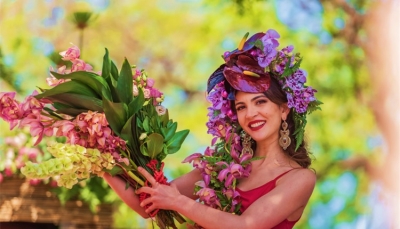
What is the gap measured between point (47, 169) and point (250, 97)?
31.8 inches

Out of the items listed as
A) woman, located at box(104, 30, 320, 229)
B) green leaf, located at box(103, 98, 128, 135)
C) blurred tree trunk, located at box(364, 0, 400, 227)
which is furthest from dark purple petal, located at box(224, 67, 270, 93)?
blurred tree trunk, located at box(364, 0, 400, 227)

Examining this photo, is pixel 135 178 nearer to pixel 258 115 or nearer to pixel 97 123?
pixel 97 123

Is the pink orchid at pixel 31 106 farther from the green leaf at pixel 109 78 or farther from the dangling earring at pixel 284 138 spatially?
the dangling earring at pixel 284 138

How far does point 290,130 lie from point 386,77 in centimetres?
448

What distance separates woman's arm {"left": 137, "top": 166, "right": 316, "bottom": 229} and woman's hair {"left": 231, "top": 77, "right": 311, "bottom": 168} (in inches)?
5.6

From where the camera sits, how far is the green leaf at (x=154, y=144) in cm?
233

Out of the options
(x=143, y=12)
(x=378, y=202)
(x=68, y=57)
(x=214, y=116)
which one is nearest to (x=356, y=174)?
(x=378, y=202)

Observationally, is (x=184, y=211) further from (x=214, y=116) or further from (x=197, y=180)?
(x=214, y=116)

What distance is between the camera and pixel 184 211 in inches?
90.6

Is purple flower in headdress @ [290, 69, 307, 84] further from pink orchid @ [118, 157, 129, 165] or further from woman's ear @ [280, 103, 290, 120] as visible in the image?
pink orchid @ [118, 157, 129, 165]

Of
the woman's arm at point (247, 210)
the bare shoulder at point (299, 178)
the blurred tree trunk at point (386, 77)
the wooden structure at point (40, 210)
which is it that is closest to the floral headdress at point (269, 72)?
the bare shoulder at point (299, 178)

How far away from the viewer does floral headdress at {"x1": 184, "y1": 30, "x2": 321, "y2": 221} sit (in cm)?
245

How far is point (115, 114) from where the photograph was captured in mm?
2262

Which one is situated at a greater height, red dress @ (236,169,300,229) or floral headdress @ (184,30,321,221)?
floral headdress @ (184,30,321,221)
